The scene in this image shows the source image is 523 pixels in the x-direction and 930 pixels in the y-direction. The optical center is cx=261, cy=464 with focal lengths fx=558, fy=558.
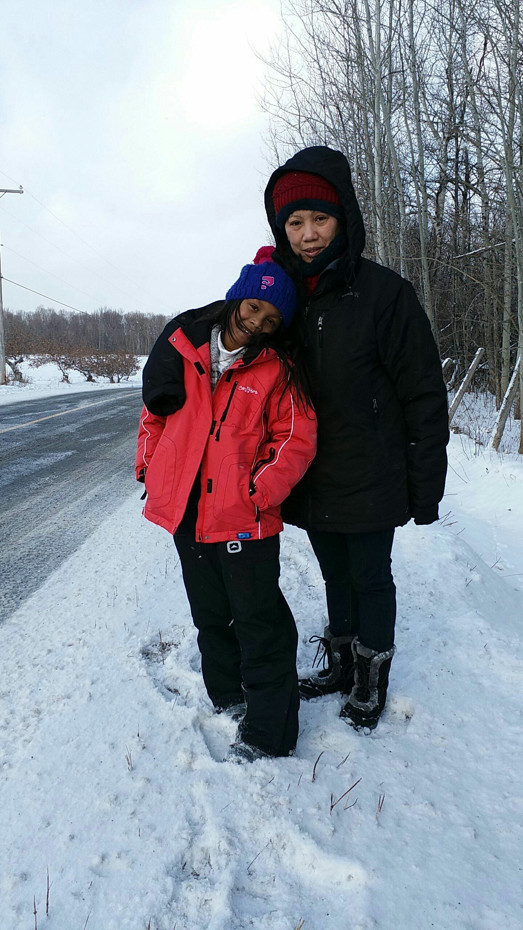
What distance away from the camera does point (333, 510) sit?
1993 millimetres

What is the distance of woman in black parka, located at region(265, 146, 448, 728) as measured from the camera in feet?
6.09

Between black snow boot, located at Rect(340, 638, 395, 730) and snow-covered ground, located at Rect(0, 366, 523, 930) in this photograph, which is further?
black snow boot, located at Rect(340, 638, 395, 730)

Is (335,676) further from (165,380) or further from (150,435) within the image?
(165,380)

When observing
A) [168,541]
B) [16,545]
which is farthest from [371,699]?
[16,545]

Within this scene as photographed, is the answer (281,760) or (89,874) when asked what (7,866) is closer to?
(89,874)

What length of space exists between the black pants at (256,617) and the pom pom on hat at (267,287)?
2.57 feet

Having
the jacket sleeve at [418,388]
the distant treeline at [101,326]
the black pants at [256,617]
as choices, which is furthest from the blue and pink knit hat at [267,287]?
the distant treeline at [101,326]

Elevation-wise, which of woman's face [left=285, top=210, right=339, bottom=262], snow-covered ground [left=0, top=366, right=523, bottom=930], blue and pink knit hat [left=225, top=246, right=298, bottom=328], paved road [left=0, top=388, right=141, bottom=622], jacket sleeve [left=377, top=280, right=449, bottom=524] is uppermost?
woman's face [left=285, top=210, right=339, bottom=262]

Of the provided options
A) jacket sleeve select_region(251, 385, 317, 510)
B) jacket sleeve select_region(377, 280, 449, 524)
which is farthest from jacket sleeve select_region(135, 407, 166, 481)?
jacket sleeve select_region(377, 280, 449, 524)

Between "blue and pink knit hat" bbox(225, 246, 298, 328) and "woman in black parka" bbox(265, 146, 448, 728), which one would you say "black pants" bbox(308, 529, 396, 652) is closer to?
"woman in black parka" bbox(265, 146, 448, 728)

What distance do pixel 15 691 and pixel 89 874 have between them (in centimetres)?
96

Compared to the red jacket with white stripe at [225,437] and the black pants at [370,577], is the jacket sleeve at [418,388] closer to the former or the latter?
the black pants at [370,577]

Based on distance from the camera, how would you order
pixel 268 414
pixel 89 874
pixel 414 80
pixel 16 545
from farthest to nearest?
pixel 414 80
pixel 16 545
pixel 268 414
pixel 89 874

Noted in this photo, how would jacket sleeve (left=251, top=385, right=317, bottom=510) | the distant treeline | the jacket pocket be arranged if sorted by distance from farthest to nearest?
the distant treeline → the jacket pocket → jacket sleeve (left=251, top=385, right=317, bottom=510)
